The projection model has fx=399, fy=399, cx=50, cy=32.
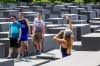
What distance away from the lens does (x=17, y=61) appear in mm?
11805

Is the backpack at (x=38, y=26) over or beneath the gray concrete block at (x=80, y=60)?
over

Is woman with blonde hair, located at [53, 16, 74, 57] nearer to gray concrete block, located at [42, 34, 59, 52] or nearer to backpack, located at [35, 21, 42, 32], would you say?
backpack, located at [35, 21, 42, 32]

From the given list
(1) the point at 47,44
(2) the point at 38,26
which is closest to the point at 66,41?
(2) the point at 38,26

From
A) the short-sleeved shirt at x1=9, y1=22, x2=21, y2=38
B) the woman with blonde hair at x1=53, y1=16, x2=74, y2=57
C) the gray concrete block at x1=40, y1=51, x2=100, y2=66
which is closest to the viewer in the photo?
the gray concrete block at x1=40, y1=51, x2=100, y2=66

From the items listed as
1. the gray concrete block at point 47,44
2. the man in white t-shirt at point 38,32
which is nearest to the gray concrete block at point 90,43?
the man in white t-shirt at point 38,32

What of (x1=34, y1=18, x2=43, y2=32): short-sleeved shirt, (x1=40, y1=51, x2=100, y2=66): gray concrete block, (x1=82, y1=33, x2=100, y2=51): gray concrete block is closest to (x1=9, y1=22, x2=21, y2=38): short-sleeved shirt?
(x1=34, y1=18, x2=43, y2=32): short-sleeved shirt

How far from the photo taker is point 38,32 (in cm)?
1259

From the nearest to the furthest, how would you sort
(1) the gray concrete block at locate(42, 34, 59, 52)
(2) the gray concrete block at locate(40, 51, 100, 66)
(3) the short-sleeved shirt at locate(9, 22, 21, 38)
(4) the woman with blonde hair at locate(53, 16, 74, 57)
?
(2) the gray concrete block at locate(40, 51, 100, 66) → (4) the woman with blonde hair at locate(53, 16, 74, 57) → (3) the short-sleeved shirt at locate(9, 22, 21, 38) → (1) the gray concrete block at locate(42, 34, 59, 52)

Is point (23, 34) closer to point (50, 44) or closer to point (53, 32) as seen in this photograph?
point (50, 44)

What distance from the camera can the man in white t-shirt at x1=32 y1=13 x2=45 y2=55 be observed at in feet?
41.0

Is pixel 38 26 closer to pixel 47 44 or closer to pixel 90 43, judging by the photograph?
pixel 90 43

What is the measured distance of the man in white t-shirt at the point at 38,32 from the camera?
12.5 meters

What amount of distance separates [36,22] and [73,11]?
1742 cm

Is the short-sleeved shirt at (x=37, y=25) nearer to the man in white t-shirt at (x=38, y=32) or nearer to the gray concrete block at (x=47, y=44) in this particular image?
the man in white t-shirt at (x=38, y=32)
